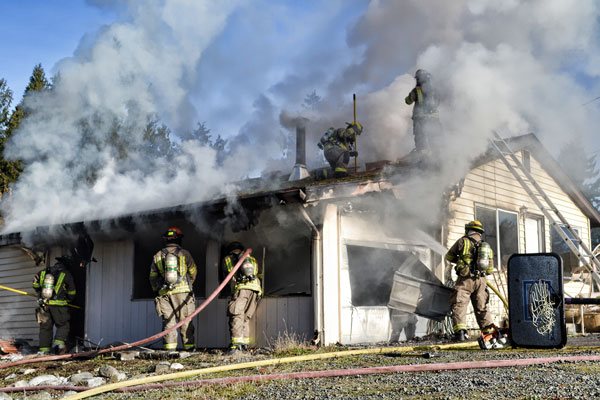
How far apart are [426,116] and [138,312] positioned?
5.91m

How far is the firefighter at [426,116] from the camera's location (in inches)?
450

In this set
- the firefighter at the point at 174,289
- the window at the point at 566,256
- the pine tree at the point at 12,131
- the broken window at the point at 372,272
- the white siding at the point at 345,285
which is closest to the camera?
the firefighter at the point at 174,289

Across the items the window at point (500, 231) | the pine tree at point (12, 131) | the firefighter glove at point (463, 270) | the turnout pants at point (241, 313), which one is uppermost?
the pine tree at point (12, 131)

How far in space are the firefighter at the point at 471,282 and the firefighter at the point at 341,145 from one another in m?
3.80

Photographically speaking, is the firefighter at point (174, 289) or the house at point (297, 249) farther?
the house at point (297, 249)

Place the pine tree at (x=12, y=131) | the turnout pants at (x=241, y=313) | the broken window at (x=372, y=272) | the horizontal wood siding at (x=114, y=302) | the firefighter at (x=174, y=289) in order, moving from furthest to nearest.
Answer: the pine tree at (x=12, y=131), the horizontal wood siding at (x=114, y=302), the broken window at (x=372, y=272), the firefighter at (x=174, y=289), the turnout pants at (x=241, y=313)

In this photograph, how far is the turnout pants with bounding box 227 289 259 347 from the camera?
31.8 feet

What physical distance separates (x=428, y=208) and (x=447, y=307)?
5.82 ft

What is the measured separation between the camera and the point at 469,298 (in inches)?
400

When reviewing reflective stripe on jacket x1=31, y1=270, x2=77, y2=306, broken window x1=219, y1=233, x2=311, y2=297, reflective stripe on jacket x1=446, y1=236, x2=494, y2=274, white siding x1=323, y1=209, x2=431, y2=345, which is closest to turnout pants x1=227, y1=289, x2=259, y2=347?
white siding x1=323, y1=209, x2=431, y2=345

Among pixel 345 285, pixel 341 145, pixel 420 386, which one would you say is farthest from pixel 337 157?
pixel 420 386

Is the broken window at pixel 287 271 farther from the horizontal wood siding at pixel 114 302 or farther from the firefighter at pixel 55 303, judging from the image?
the firefighter at pixel 55 303

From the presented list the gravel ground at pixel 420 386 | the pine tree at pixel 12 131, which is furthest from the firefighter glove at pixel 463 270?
the pine tree at pixel 12 131

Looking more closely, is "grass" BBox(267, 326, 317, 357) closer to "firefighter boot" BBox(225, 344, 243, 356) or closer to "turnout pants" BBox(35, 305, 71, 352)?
"firefighter boot" BBox(225, 344, 243, 356)
